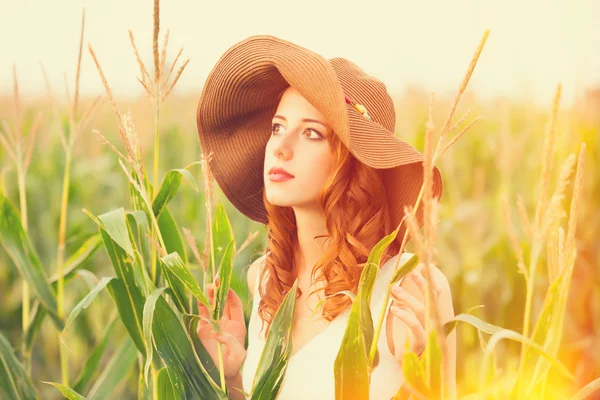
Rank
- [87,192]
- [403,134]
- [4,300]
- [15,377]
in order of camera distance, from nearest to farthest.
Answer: [15,377] < [4,300] < [403,134] < [87,192]

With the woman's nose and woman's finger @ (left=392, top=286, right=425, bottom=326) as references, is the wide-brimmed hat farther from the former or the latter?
woman's finger @ (left=392, top=286, right=425, bottom=326)

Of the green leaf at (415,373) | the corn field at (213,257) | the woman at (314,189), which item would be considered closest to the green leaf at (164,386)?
the corn field at (213,257)

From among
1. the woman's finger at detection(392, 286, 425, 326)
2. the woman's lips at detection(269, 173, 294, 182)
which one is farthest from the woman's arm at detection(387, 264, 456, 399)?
the woman's lips at detection(269, 173, 294, 182)

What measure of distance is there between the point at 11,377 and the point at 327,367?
62 centimetres

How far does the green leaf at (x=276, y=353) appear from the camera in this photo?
0.83 meters

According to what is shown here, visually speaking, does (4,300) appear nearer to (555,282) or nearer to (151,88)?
(151,88)

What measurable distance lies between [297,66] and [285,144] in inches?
5.0

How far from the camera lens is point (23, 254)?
1.28 meters

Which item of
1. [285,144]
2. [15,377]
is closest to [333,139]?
[285,144]

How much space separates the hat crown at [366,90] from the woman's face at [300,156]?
81 mm

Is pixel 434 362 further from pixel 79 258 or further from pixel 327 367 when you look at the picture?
pixel 79 258

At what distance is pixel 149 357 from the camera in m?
0.86

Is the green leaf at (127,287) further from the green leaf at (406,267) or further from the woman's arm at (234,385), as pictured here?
the green leaf at (406,267)

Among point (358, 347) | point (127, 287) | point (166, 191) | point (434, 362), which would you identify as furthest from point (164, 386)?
point (434, 362)
